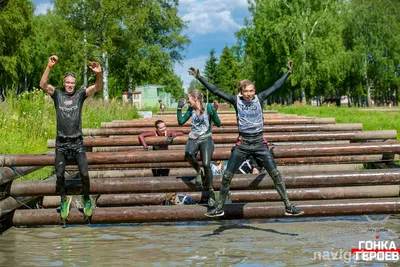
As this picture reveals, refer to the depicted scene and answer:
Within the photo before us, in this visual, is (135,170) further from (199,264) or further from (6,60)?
(6,60)

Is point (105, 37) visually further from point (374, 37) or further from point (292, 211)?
point (292, 211)

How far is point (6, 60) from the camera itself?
52562 millimetres

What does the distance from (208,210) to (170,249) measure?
3.35 ft

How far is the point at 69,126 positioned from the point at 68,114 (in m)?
0.16

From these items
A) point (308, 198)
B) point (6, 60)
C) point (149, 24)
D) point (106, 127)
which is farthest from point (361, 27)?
point (308, 198)

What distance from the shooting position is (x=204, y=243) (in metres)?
7.49

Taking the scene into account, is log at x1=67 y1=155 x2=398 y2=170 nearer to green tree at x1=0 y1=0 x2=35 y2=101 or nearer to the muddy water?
the muddy water

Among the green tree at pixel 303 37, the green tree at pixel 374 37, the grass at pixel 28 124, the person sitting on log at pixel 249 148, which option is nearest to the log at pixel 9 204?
the person sitting on log at pixel 249 148

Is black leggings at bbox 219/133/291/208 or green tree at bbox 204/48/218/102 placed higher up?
green tree at bbox 204/48/218/102

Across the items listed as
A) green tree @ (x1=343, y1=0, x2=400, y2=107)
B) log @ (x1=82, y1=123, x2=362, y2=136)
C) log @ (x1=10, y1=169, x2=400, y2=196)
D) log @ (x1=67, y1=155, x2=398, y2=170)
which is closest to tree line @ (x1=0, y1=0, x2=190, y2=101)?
green tree @ (x1=343, y1=0, x2=400, y2=107)

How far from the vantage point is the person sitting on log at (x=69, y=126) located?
7.86 metres

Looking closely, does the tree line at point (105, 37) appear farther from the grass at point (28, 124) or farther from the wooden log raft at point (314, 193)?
the wooden log raft at point (314, 193)

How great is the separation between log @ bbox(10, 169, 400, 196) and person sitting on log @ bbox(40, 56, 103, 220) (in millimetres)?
525

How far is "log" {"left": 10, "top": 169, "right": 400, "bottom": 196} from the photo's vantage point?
8562 mm
